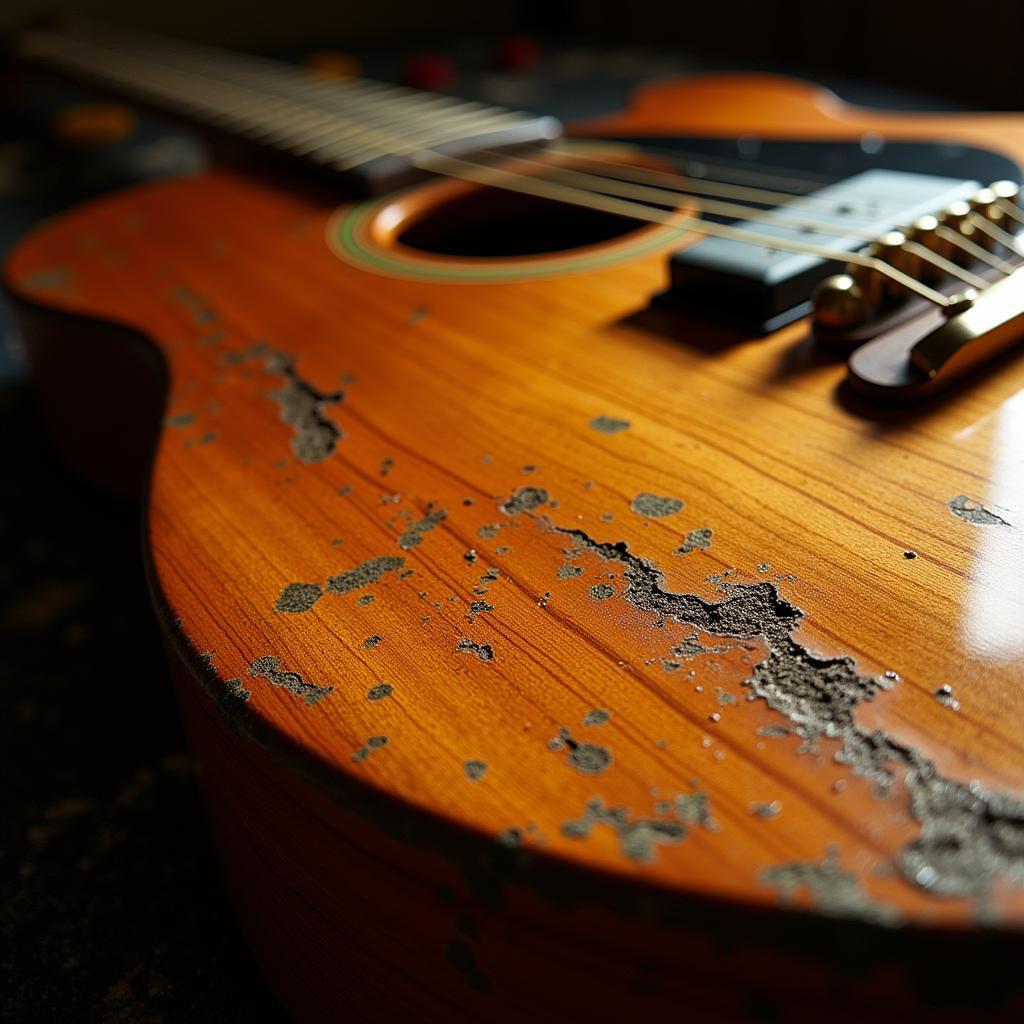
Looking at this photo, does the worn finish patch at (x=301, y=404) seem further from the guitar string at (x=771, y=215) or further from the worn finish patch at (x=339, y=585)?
the guitar string at (x=771, y=215)

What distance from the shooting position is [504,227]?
113cm

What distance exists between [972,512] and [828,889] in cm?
23

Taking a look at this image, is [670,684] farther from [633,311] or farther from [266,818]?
[633,311]

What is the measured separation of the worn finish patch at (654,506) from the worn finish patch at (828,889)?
221 millimetres

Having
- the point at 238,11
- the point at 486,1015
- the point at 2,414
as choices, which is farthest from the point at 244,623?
the point at 238,11

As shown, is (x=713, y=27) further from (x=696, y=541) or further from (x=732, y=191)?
(x=696, y=541)

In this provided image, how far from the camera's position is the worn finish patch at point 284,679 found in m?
0.44

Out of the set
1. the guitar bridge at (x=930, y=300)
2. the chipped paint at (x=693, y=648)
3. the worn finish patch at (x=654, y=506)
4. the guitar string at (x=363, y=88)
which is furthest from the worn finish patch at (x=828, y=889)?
the guitar string at (x=363, y=88)

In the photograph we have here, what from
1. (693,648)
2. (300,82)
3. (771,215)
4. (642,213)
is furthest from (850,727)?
(300,82)

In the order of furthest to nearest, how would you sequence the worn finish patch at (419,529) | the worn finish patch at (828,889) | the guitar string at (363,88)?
the guitar string at (363,88) → the worn finish patch at (419,529) → the worn finish patch at (828,889)

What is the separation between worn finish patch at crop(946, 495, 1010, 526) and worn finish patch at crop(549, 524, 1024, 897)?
0.10 m

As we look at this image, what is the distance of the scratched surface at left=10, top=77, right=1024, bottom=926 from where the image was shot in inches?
13.7

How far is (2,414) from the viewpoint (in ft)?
4.03

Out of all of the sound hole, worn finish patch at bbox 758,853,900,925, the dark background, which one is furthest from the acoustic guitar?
the dark background
